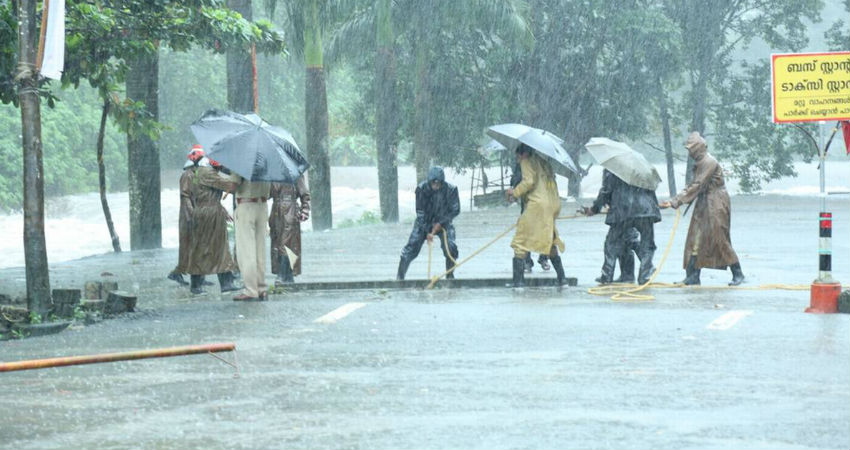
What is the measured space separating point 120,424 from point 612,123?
4299 centimetres

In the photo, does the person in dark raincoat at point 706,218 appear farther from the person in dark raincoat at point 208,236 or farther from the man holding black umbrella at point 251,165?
the person in dark raincoat at point 208,236

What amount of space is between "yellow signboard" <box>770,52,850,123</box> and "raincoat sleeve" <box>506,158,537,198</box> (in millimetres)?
3212

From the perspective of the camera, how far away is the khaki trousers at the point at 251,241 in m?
15.4

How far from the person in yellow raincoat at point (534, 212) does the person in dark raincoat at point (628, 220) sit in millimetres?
646

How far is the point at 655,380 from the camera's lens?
31.9 ft

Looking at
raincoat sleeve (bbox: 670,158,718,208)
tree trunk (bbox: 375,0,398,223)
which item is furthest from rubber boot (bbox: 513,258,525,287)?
tree trunk (bbox: 375,0,398,223)

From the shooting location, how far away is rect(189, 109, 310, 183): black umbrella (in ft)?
48.9

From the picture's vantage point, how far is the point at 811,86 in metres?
14.3

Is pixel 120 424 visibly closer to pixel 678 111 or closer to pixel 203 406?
pixel 203 406

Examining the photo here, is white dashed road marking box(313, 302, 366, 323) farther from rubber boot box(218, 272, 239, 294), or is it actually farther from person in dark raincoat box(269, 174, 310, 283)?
rubber boot box(218, 272, 239, 294)

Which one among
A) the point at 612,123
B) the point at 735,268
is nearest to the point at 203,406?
the point at 735,268

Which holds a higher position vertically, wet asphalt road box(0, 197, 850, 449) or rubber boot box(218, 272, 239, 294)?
rubber boot box(218, 272, 239, 294)

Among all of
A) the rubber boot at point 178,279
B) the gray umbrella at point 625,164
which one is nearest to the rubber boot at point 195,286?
the rubber boot at point 178,279

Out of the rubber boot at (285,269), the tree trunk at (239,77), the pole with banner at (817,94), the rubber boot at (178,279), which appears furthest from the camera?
the tree trunk at (239,77)
